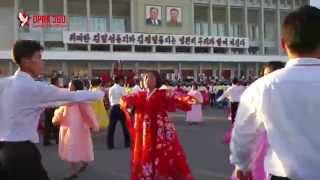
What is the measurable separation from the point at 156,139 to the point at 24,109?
3.69m

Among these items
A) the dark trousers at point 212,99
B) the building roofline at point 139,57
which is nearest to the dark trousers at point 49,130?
the dark trousers at point 212,99

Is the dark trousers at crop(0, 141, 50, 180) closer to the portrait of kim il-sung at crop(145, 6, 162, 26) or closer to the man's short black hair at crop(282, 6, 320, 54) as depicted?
the man's short black hair at crop(282, 6, 320, 54)

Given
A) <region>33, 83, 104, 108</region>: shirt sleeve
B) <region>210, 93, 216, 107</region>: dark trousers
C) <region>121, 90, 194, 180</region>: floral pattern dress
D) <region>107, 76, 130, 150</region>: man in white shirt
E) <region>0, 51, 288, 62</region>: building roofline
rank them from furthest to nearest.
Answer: <region>0, 51, 288, 62</region>: building roofline → <region>210, 93, 216, 107</region>: dark trousers → <region>107, 76, 130, 150</region>: man in white shirt → <region>121, 90, 194, 180</region>: floral pattern dress → <region>33, 83, 104, 108</region>: shirt sleeve

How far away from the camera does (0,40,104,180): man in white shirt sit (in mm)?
4227

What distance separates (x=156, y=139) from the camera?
7875 millimetres

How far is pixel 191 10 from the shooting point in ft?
206

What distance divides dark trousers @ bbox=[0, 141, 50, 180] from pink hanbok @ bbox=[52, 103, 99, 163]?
18.0ft

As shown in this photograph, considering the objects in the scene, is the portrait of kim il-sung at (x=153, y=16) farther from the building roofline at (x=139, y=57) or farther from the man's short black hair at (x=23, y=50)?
the man's short black hair at (x=23, y=50)

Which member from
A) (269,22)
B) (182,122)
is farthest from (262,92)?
(269,22)

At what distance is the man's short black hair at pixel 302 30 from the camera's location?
9.73 ft

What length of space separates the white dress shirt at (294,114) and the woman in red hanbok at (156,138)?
Answer: 4780 millimetres

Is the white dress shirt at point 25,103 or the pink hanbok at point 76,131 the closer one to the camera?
the white dress shirt at point 25,103

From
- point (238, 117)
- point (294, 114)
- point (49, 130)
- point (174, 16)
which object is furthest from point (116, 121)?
point (174, 16)

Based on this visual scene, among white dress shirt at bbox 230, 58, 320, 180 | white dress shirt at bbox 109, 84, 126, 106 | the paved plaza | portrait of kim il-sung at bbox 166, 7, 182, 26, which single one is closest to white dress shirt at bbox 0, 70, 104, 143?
white dress shirt at bbox 230, 58, 320, 180
